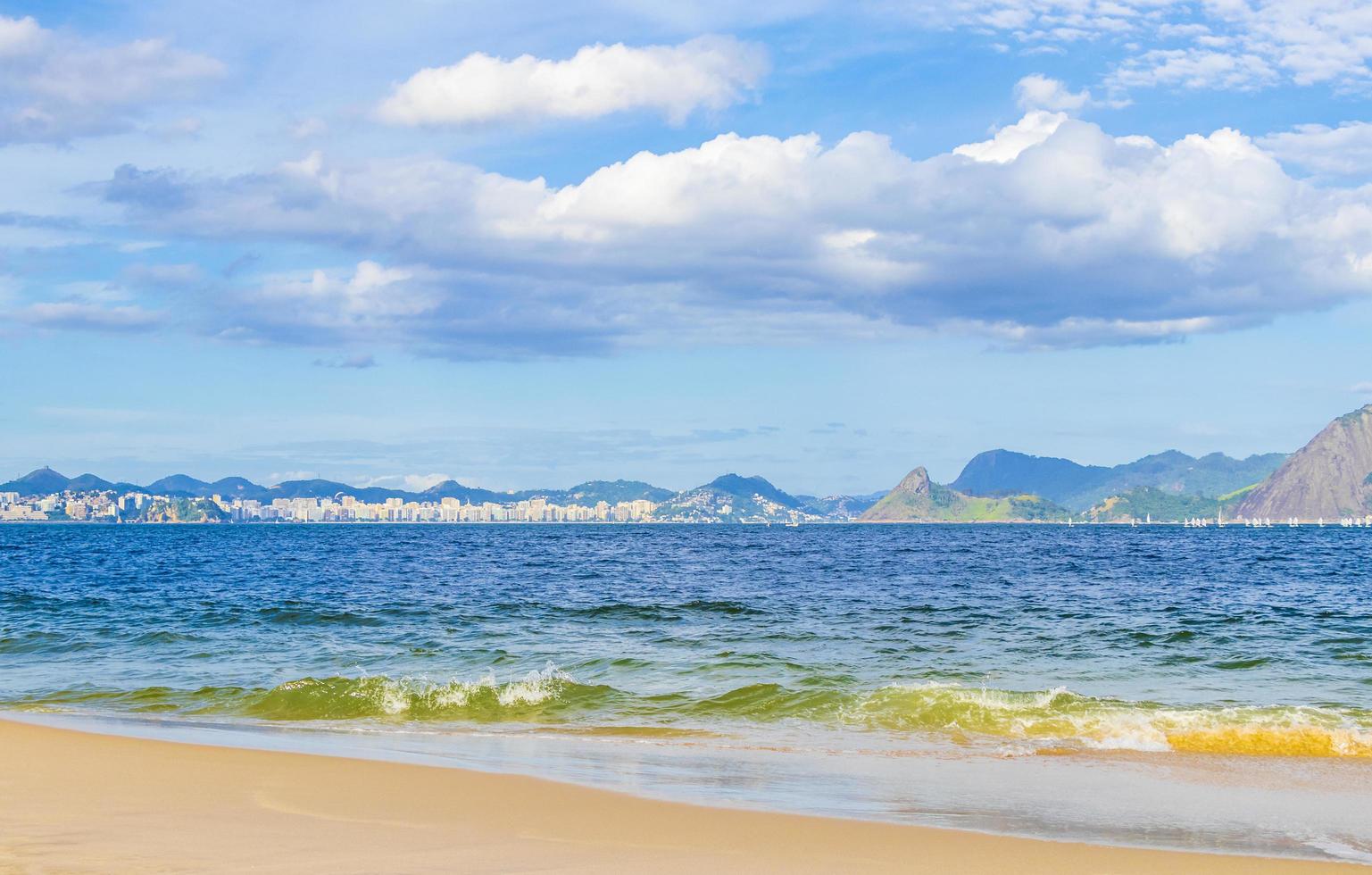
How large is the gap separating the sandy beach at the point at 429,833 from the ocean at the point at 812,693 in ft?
2.66

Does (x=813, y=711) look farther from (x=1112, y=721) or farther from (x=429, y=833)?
(x=429, y=833)

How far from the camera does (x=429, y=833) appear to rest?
960 centimetres

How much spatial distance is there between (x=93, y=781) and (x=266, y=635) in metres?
18.7

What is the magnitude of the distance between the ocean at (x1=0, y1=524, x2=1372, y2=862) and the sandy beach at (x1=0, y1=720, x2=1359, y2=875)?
0.81 m

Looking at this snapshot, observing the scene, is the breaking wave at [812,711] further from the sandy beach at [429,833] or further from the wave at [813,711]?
the sandy beach at [429,833]

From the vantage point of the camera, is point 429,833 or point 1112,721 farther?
point 1112,721

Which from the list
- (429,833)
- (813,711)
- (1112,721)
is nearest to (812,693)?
(813,711)

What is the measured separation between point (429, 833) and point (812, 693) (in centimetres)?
1074

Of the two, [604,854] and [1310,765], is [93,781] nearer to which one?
[604,854]

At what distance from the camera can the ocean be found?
12.1m

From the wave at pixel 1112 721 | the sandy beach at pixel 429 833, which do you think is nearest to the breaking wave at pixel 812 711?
the wave at pixel 1112 721

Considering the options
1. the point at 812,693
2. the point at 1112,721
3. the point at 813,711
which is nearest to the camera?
the point at 1112,721

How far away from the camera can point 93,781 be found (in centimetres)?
1155

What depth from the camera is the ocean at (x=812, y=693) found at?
12102 mm
